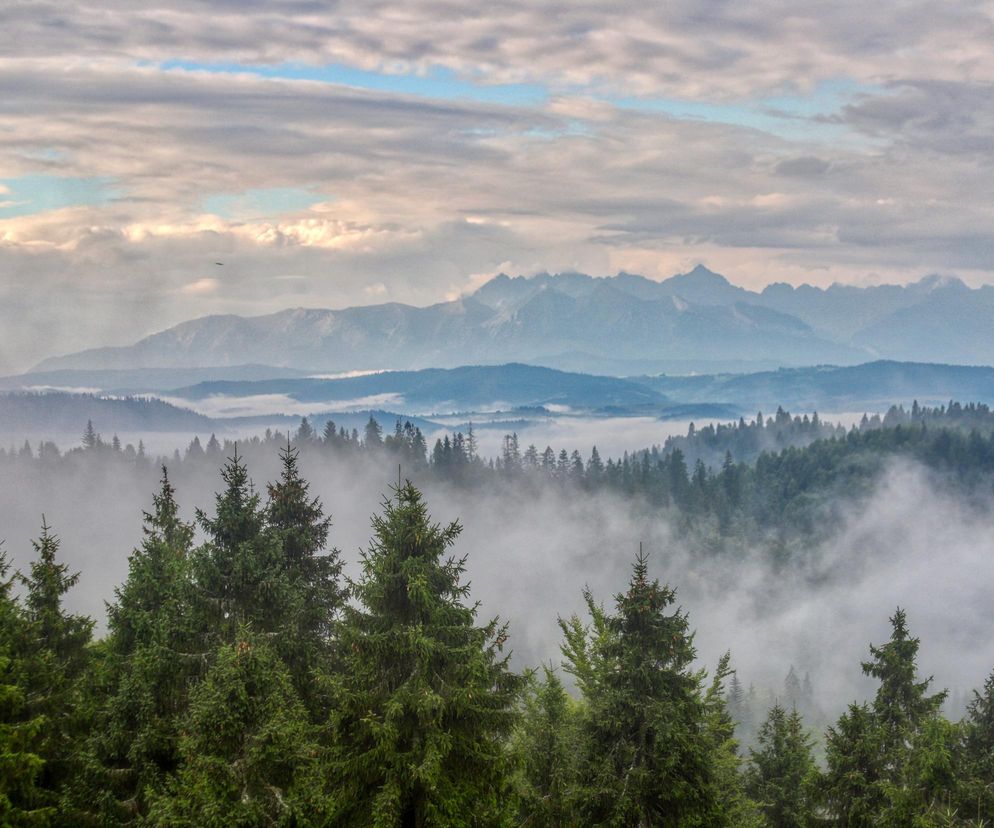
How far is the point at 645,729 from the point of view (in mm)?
27375

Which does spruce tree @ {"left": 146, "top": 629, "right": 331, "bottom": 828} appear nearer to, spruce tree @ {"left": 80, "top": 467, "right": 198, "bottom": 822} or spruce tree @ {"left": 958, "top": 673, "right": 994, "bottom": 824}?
spruce tree @ {"left": 80, "top": 467, "right": 198, "bottom": 822}

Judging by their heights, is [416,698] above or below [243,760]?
above

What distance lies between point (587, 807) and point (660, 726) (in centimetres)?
A: 307

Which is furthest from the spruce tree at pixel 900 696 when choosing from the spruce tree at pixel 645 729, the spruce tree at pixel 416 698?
the spruce tree at pixel 416 698

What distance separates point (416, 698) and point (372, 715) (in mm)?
1097

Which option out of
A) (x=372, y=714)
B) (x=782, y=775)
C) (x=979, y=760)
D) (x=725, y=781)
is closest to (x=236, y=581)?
(x=372, y=714)

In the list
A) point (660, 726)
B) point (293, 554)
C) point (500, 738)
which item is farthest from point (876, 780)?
point (293, 554)

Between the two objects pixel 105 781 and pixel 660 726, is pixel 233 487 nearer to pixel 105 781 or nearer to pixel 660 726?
pixel 105 781

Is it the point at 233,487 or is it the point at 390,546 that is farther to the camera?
the point at 233,487

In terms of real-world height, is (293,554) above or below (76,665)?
above

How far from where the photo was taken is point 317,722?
2816 centimetres

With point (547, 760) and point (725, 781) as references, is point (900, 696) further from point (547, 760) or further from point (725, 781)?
point (547, 760)

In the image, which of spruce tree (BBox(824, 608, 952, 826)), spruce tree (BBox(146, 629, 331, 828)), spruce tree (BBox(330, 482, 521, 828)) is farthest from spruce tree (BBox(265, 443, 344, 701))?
spruce tree (BBox(824, 608, 952, 826))

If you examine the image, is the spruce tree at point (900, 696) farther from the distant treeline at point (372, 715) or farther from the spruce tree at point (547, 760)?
the spruce tree at point (547, 760)
